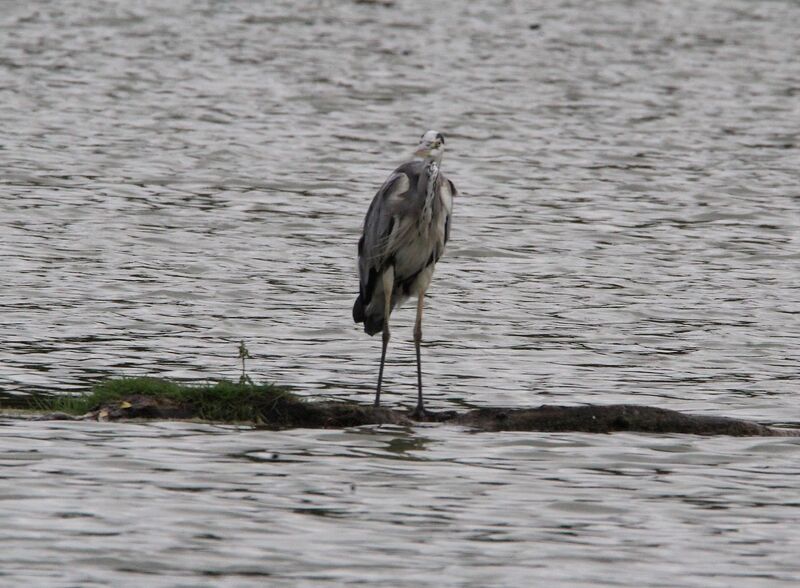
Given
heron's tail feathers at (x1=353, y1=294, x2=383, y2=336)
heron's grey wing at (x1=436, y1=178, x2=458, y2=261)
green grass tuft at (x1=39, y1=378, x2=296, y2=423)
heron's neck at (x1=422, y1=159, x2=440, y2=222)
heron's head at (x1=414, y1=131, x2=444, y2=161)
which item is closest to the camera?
green grass tuft at (x1=39, y1=378, x2=296, y2=423)

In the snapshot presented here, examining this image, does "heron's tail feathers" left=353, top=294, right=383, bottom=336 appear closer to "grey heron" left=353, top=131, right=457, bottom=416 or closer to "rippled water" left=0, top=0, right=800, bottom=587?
"grey heron" left=353, top=131, right=457, bottom=416

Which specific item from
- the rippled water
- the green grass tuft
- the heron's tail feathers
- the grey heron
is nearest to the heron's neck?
the grey heron

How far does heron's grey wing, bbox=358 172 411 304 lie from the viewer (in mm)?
10469

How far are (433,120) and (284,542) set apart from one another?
707 inches

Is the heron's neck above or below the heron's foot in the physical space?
above

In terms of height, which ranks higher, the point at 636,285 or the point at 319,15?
the point at 319,15

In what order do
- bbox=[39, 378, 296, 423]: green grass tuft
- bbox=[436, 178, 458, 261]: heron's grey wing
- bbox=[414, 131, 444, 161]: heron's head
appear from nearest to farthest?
bbox=[39, 378, 296, 423]: green grass tuft < bbox=[414, 131, 444, 161]: heron's head < bbox=[436, 178, 458, 261]: heron's grey wing

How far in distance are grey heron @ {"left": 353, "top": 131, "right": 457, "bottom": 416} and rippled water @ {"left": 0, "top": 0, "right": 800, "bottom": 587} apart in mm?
733

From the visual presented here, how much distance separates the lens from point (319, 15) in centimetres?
3278

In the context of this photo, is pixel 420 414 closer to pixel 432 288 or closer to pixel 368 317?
pixel 368 317

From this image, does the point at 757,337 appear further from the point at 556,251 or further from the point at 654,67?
the point at 654,67

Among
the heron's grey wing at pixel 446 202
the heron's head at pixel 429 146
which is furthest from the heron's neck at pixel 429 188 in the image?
the heron's head at pixel 429 146

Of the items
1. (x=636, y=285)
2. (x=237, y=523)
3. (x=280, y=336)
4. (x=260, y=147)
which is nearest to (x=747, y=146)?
(x=260, y=147)

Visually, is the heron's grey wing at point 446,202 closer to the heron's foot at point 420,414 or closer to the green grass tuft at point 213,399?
the heron's foot at point 420,414
